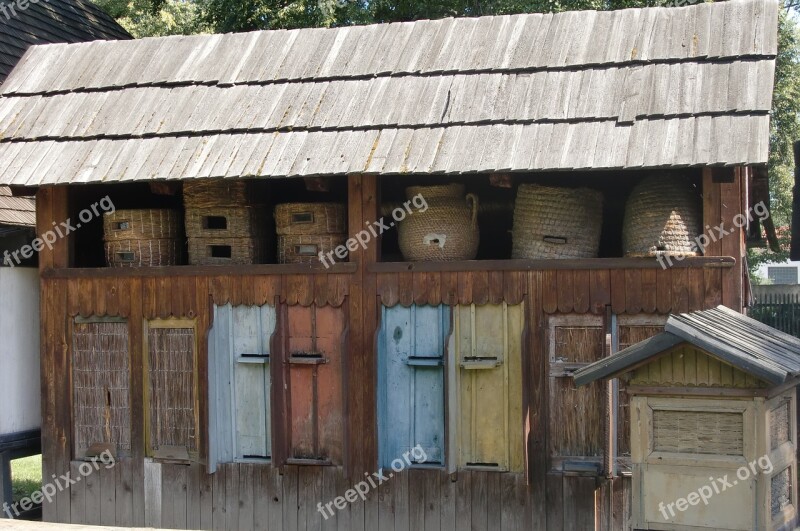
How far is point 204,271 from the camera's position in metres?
10.2

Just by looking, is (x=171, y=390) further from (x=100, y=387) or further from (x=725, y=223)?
(x=725, y=223)

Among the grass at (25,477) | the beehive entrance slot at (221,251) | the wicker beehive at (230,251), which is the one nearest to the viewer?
the wicker beehive at (230,251)

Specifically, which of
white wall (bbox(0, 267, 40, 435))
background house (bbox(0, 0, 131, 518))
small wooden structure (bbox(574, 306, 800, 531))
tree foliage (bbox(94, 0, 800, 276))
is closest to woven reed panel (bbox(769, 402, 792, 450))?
small wooden structure (bbox(574, 306, 800, 531))

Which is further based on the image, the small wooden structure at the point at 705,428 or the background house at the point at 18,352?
the background house at the point at 18,352

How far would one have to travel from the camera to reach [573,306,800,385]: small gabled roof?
6.71 metres

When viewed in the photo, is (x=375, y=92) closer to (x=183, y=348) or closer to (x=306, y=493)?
(x=183, y=348)

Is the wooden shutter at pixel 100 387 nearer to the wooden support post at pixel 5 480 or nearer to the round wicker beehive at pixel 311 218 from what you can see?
the wooden support post at pixel 5 480

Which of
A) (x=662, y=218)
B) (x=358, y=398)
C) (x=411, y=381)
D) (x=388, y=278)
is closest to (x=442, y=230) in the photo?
(x=388, y=278)

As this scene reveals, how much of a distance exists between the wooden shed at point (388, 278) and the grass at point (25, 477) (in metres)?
3.88

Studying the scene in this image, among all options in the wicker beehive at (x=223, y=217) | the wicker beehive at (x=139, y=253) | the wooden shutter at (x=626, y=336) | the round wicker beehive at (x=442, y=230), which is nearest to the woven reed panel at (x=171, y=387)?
the wicker beehive at (x=139, y=253)

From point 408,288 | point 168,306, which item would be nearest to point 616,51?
point 408,288

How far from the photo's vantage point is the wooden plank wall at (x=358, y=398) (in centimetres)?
923

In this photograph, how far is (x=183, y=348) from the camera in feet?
33.7

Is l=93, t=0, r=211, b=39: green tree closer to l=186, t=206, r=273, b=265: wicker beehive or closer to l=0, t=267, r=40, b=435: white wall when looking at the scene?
l=0, t=267, r=40, b=435: white wall
